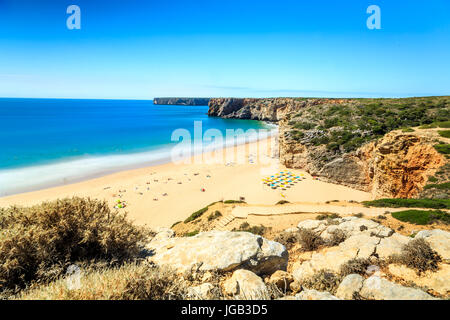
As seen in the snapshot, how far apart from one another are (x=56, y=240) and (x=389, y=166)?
19206 millimetres

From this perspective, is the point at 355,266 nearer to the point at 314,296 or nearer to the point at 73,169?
the point at 314,296

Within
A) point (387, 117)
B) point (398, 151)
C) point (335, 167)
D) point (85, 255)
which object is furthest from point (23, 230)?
point (387, 117)

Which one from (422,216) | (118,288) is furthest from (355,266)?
(422,216)

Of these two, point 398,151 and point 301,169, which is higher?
point 398,151

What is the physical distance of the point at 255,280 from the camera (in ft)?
13.0

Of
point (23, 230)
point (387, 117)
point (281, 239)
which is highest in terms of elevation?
point (387, 117)

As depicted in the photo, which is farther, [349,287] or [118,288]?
[349,287]

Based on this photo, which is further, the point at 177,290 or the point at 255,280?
the point at 255,280

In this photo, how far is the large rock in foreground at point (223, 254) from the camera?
14.9ft

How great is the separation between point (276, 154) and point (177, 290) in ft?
104

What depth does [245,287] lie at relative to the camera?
381cm

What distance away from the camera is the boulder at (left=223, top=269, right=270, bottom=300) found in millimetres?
3592
